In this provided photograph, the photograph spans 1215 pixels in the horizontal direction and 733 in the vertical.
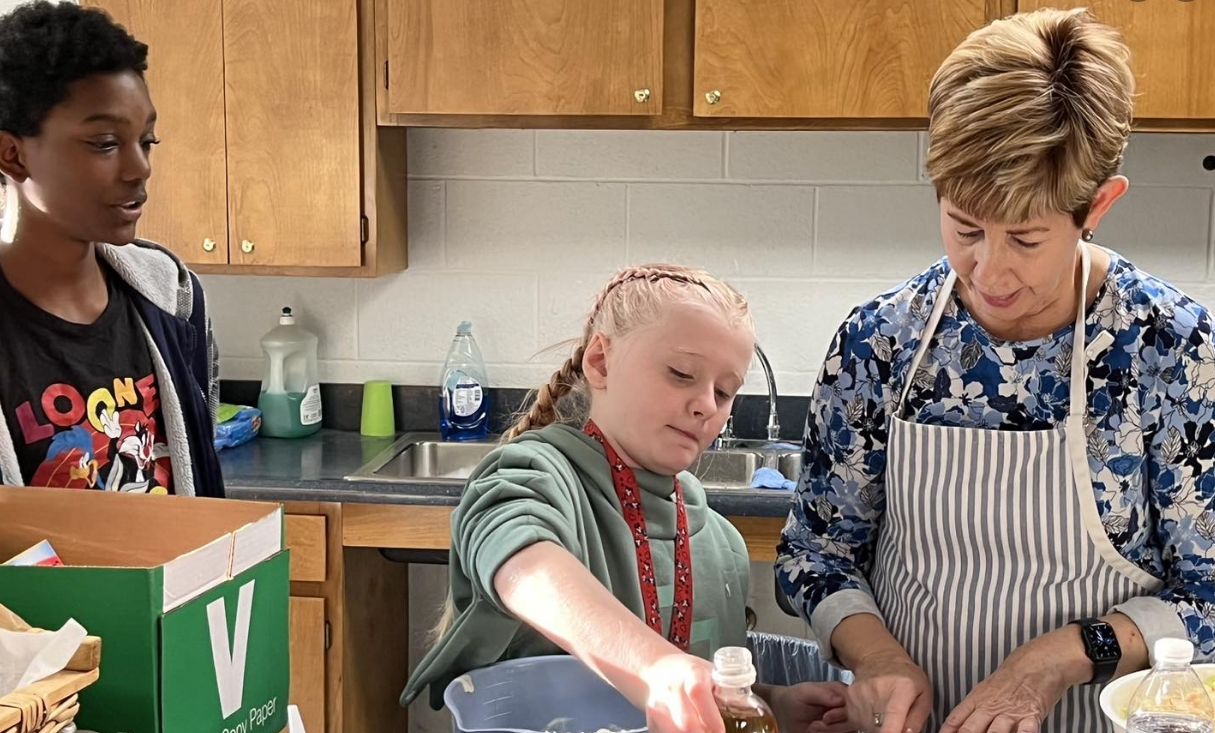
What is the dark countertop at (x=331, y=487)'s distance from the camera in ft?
8.02

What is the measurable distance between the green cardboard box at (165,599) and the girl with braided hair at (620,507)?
0.15 meters

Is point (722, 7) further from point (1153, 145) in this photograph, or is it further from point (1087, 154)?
point (1087, 154)

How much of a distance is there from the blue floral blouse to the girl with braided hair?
131mm

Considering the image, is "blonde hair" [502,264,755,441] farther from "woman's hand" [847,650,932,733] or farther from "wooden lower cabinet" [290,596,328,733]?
"wooden lower cabinet" [290,596,328,733]

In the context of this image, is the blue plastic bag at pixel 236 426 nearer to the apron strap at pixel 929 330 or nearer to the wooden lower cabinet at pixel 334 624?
the wooden lower cabinet at pixel 334 624

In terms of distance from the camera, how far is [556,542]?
1.15 metres

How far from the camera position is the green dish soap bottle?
9.78ft

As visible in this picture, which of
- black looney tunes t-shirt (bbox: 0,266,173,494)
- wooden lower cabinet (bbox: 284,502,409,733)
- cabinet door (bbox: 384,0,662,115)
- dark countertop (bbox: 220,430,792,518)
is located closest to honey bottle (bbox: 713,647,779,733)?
black looney tunes t-shirt (bbox: 0,266,173,494)

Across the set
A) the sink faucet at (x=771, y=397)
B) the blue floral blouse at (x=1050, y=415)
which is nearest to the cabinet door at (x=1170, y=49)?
the sink faucet at (x=771, y=397)

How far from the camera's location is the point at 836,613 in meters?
1.38

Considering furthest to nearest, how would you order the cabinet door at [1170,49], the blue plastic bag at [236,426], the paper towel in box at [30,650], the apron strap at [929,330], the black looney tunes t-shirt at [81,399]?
the blue plastic bag at [236,426] → the cabinet door at [1170,49] → the black looney tunes t-shirt at [81,399] → the apron strap at [929,330] → the paper towel in box at [30,650]

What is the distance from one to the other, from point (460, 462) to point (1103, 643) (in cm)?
188

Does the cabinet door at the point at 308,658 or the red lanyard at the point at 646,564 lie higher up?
the red lanyard at the point at 646,564

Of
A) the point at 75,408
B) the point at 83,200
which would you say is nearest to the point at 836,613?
the point at 75,408
